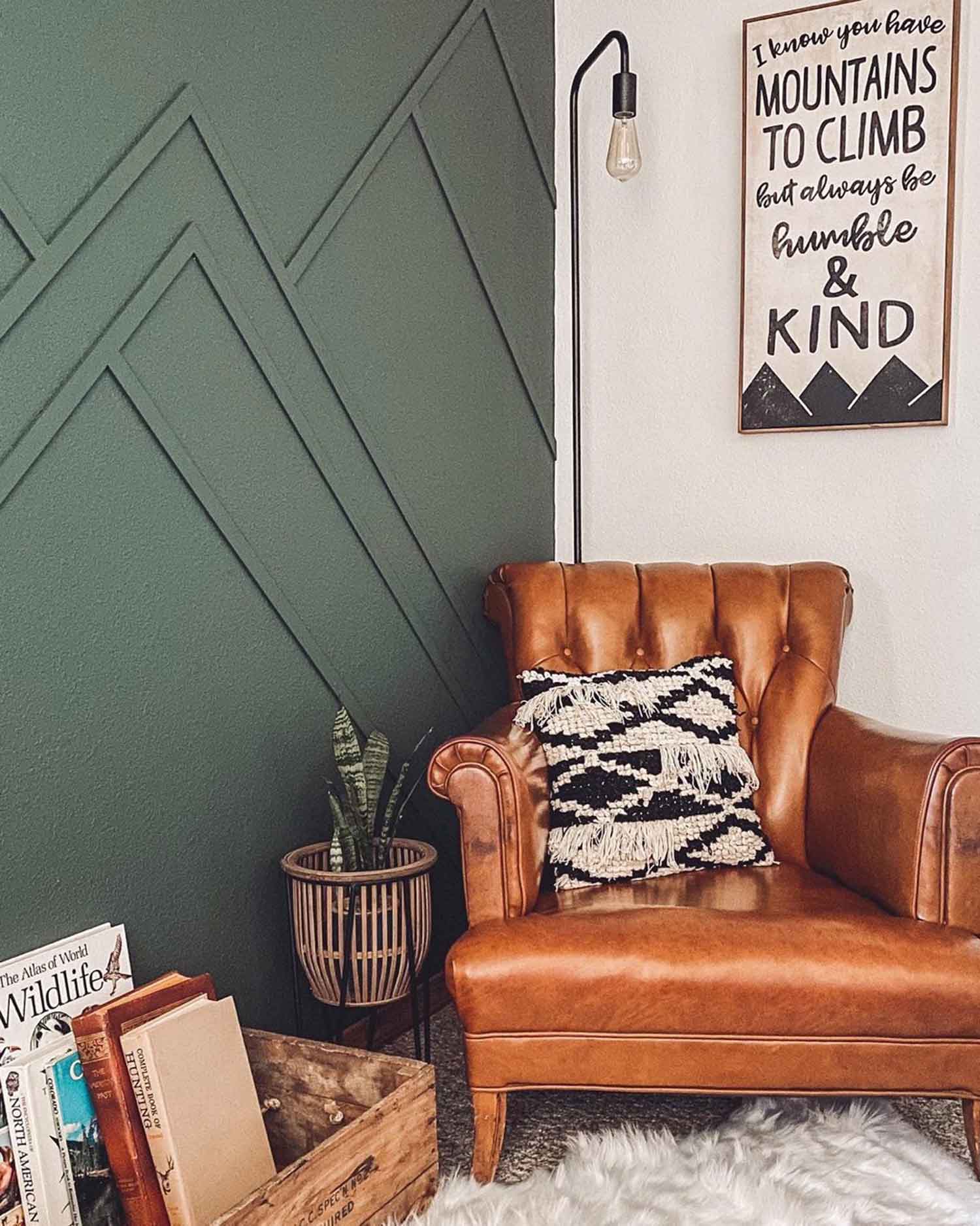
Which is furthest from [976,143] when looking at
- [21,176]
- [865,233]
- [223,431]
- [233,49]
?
[21,176]

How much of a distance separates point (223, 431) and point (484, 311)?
878 millimetres

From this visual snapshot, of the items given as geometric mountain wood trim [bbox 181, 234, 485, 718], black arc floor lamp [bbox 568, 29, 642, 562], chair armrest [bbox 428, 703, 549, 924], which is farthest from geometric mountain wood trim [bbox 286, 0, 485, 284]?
chair armrest [bbox 428, 703, 549, 924]

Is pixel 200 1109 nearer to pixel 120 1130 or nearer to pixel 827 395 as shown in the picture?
pixel 120 1130

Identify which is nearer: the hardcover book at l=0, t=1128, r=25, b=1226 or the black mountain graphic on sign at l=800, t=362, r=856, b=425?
the hardcover book at l=0, t=1128, r=25, b=1226

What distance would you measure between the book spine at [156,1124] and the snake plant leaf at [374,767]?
2.02 feet

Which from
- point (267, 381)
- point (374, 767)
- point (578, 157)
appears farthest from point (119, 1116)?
point (578, 157)

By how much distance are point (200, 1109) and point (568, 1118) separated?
0.70m

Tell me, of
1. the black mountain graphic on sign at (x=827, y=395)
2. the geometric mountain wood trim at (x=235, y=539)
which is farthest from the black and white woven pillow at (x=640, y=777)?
the black mountain graphic on sign at (x=827, y=395)

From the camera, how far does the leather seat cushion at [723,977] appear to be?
5.64ft

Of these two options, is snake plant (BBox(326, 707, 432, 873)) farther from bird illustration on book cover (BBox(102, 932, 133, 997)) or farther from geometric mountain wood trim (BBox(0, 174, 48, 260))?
geometric mountain wood trim (BBox(0, 174, 48, 260))

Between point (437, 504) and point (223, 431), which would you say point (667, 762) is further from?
point (223, 431)

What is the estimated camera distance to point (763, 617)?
7.74 feet

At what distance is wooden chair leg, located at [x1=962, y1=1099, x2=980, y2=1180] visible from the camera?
179 centimetres

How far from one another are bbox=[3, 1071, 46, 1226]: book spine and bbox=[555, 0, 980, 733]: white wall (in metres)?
1.84
